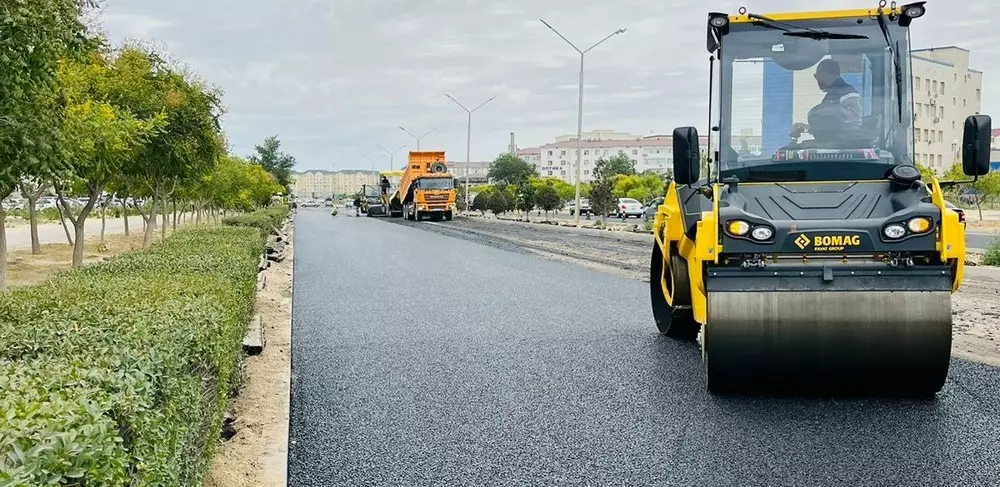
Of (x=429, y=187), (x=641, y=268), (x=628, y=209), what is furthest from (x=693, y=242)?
(x=628, y=209)

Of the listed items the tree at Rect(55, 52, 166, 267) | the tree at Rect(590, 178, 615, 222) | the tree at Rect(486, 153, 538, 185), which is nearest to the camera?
the tree at Rect(55, 52, 166, 267)

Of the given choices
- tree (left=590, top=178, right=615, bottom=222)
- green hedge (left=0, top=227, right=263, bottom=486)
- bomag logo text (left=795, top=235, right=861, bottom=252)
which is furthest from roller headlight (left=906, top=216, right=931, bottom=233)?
tree (left=590, top=178, right=615, bottom=222)

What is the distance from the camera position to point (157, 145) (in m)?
18.4

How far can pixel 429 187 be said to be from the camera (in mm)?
47688

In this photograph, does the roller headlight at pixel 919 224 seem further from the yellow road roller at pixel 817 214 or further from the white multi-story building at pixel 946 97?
the white multi-story building at pixel 946 97

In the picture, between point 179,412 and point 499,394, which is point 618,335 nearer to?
point 499,394

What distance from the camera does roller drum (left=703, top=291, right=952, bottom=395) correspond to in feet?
19.3

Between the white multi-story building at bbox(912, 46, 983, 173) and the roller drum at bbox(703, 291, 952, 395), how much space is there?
279ft

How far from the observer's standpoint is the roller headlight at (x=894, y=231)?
5969mm

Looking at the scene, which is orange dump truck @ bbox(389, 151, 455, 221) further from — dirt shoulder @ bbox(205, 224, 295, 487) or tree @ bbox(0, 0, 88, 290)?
tree @ bbox(0, 0, 88, 290)

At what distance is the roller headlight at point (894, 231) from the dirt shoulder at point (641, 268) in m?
2.88

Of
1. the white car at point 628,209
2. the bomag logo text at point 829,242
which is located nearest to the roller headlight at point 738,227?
the bomag logo text at point 829,242

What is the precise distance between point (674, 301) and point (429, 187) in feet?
131

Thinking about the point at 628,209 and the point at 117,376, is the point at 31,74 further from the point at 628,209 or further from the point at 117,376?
the point at 628,209
